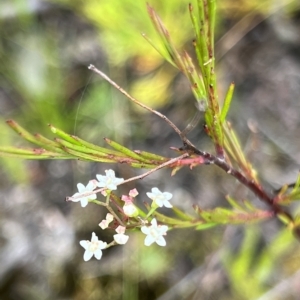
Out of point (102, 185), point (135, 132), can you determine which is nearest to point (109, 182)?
point (102, 185)

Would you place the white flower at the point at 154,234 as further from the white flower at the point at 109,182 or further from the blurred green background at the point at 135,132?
the blurred green background at the point at 135,132

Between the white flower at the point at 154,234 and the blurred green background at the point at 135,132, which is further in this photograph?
the blurred green background at the point at 135,132

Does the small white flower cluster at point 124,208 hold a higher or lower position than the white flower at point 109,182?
lower

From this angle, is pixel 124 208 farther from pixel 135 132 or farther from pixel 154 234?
pixel 135 132

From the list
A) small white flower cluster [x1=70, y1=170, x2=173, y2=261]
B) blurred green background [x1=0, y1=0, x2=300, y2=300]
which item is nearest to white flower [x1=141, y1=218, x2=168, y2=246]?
small white flower cluster [x1=70, y1=170, x2=173, y2=261]

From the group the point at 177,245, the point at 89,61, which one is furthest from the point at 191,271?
the point at 89,61

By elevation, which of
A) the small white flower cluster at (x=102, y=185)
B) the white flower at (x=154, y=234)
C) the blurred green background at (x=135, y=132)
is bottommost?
the blurred green background at (x=135, y=132)

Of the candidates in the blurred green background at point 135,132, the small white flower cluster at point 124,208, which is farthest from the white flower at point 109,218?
the blurred green background at point 135,132

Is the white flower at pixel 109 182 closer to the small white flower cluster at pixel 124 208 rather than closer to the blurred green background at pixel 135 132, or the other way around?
the small white flower cluster at pixel 124 208

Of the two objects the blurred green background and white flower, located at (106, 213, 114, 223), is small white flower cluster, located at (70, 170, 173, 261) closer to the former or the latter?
white flower, located at (106, 213, 114, 223)
